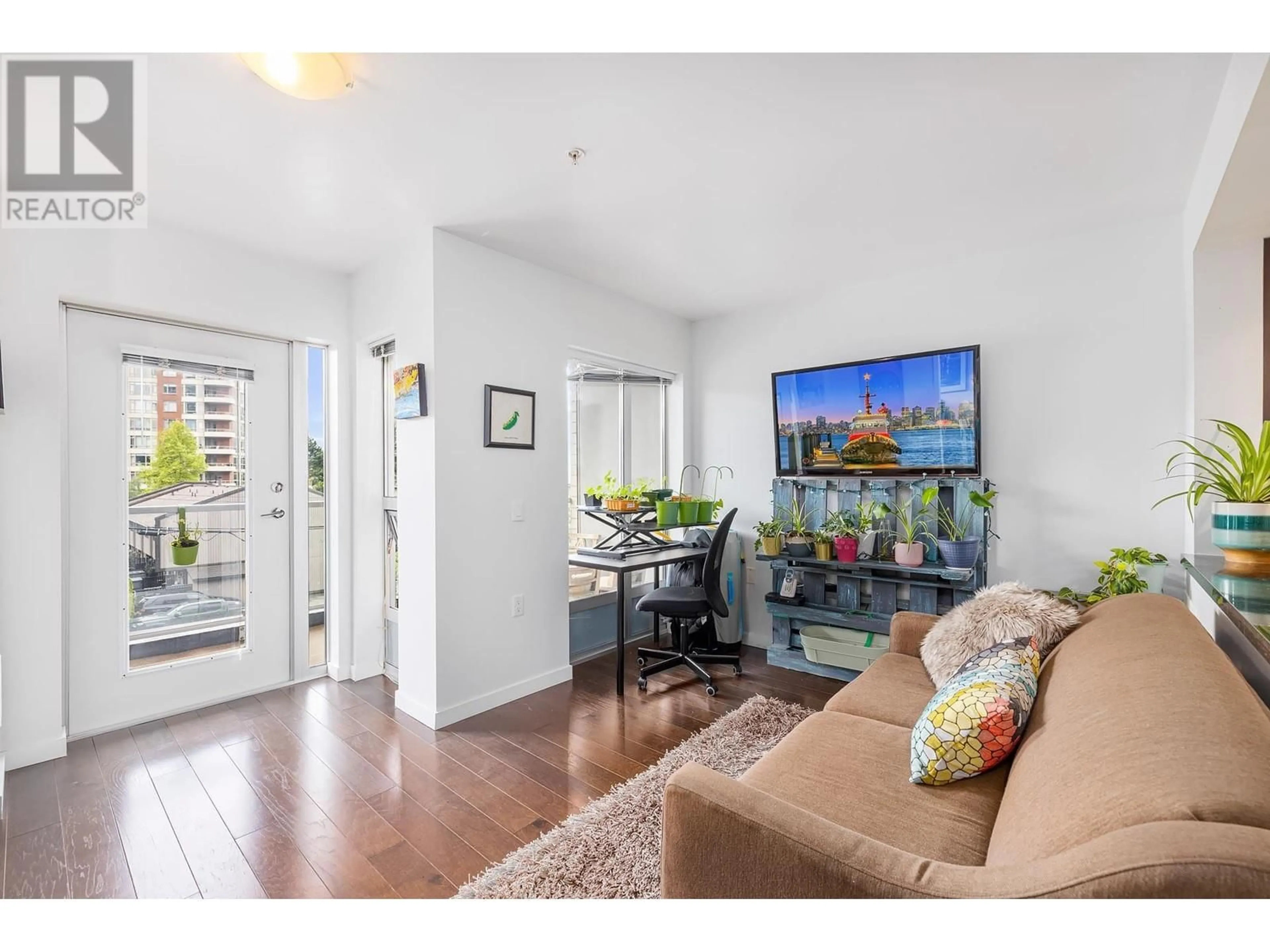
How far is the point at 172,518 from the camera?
2879mm

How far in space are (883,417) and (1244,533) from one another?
1758 mm

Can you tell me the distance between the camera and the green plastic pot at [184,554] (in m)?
2.88

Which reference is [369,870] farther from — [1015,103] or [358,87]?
[1015,103]

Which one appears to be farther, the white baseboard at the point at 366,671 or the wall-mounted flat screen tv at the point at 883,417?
the white baseboard at the point at 366,671

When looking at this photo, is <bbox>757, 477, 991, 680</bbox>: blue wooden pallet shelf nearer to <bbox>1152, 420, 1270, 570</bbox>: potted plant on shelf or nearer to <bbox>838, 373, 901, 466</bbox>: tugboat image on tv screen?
<bbox>838, 373, 901, 466</bbox>: tugboat image on tv screen

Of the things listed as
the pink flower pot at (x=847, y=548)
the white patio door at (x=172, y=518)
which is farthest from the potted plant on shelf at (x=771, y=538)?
the white patio door at (x=172, y=518)

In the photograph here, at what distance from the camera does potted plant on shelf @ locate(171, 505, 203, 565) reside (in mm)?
2885

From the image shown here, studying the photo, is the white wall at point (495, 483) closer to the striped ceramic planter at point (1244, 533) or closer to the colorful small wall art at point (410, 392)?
the colorful small wall art at point (410, 392)

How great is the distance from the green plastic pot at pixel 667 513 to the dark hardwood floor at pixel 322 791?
995 mm

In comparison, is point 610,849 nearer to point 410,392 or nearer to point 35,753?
→ point 410,392

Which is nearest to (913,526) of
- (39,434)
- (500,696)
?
(500,696)

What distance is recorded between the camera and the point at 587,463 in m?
A: 4.05

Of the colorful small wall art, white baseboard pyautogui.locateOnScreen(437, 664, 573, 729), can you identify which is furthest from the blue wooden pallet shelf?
the colorful small wall art
